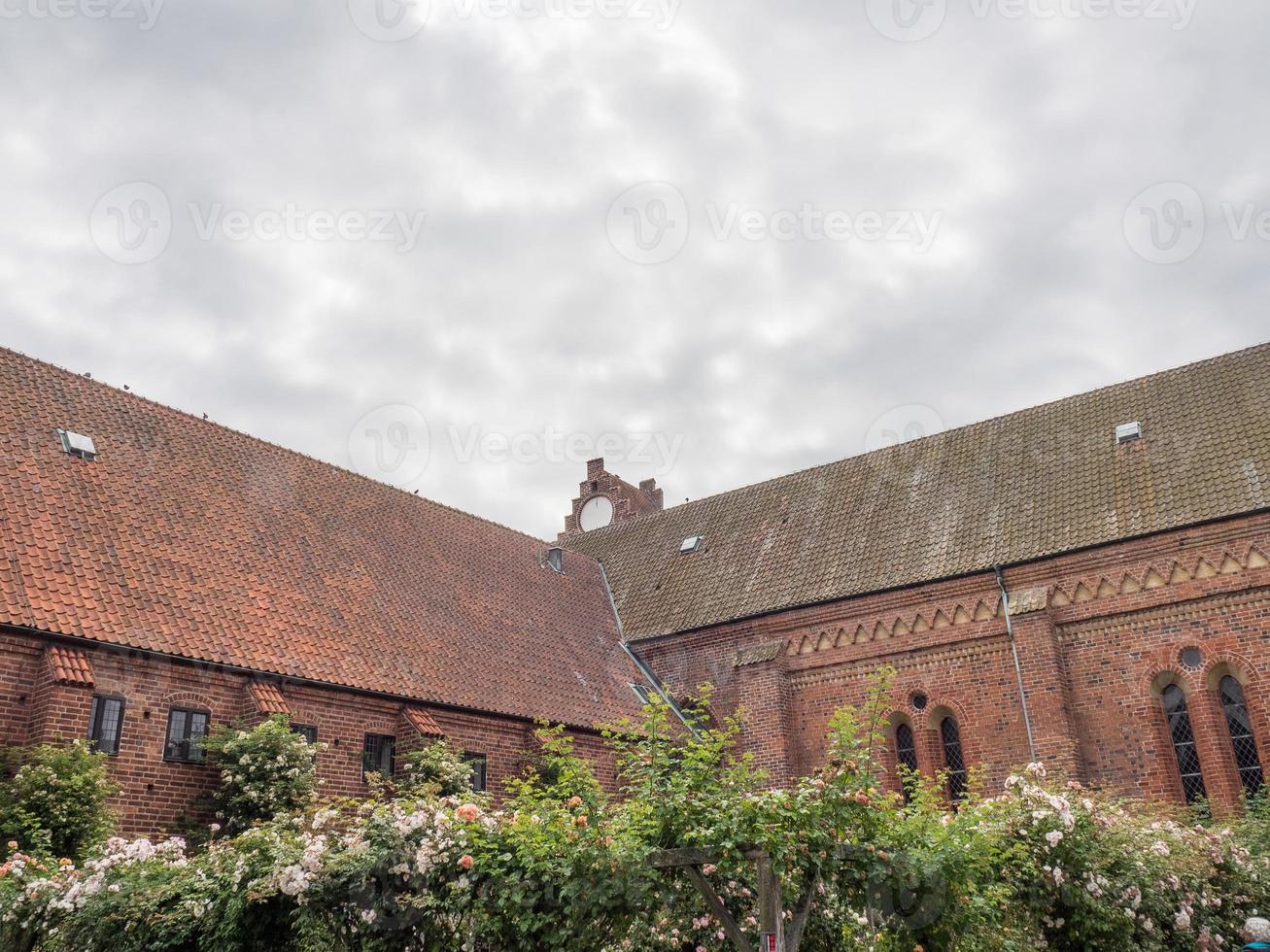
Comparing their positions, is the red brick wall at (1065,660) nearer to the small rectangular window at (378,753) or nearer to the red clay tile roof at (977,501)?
the red clay tile roof at (977,501)

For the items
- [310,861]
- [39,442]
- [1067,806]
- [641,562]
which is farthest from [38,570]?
[641,562]

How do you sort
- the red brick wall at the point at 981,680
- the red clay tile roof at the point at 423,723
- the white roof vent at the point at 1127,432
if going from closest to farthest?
the red brick wall at the point at 981,680 < the red clay tile roof at the point at 423,723 < the white roof vent at the point at 1127,432

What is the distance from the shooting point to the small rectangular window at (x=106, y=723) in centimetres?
1700

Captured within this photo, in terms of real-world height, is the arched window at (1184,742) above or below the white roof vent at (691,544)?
below

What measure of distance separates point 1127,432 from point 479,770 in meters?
17.0

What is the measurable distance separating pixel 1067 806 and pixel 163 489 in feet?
56.5

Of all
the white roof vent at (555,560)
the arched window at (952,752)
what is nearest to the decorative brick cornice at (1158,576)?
the arched window at (952,752)

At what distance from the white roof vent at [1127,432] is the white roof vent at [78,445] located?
22.5 meters

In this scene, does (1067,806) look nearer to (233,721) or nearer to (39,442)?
(233,721)

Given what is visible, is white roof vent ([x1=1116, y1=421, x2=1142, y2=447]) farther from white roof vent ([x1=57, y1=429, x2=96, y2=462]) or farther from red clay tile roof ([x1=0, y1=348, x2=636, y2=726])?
white roof vent ([x1=57, y1=429, x2=96, y2=462])

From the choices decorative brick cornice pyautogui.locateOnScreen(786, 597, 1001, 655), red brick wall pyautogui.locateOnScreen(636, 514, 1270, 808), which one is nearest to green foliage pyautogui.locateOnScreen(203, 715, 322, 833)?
red brick wall pyautogui.locateOnScreen(636, 514, 1270, 808)

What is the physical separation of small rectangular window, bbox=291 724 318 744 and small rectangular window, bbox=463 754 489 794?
3302 millimetres

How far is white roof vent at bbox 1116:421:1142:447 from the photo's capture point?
25.7m

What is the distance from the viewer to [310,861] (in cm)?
1044
